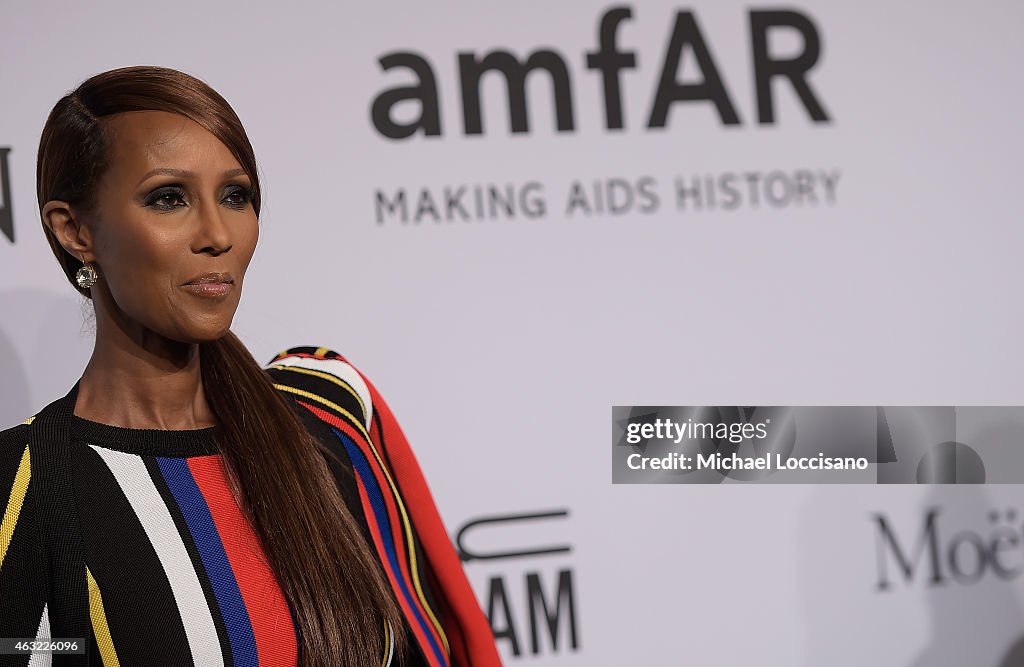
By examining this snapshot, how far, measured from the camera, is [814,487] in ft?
7.45

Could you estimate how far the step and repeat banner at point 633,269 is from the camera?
6.95 ft

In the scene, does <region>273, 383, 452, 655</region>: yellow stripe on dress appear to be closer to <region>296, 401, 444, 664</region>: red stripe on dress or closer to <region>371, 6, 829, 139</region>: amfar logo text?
<region>296, 401, 444, 664</region>: red stripe on dress

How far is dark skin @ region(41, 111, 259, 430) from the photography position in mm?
1165

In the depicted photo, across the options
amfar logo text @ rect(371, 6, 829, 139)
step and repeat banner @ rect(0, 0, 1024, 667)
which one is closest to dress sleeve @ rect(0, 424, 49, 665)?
step and repeat banner @ rect(0, 0, 1024, 667)

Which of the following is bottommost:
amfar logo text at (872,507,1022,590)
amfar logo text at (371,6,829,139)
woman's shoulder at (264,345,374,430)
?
amfar logo text at (872,507,1022,590)

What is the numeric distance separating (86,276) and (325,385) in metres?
0.33

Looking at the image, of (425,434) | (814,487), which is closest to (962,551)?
(814,487)

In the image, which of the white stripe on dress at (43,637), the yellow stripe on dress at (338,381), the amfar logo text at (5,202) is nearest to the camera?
the white stripe on dress at (43,637)

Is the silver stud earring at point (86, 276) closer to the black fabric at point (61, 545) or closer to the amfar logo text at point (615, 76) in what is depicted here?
the black fabric at point (61, 545)

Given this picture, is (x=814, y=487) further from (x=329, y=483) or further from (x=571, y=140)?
(x=329, y=483)

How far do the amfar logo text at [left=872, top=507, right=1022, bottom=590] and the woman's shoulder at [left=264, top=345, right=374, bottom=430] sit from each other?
1.31m

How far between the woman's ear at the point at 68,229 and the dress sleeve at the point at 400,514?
31 centimetres

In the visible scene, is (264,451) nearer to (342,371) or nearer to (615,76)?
(342,371)

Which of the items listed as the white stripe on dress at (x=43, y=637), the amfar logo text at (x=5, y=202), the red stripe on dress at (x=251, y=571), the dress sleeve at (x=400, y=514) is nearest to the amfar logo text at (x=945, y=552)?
the dress sleeve at (x=400, y=514)
